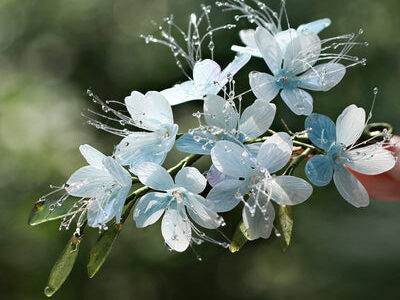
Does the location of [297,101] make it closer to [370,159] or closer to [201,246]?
[370,159]

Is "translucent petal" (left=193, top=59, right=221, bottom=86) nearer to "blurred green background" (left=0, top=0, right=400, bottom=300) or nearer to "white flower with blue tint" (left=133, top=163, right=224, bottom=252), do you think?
"white flower with blue tint" (left=133, top=163, right=224, bottom=252)

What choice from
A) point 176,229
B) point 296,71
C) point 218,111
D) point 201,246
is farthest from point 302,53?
point 201,246

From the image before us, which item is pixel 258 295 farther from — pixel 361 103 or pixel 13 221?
pixel 13 221

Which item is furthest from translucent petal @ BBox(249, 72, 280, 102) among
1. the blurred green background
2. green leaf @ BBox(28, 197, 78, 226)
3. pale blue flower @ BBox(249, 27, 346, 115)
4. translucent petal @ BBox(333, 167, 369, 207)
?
the blurred green background

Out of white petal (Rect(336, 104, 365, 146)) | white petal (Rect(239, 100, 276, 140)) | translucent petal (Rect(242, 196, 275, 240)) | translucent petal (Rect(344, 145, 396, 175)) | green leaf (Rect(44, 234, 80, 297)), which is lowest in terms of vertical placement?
green leaf (Rect(44, 234, 80, 297))

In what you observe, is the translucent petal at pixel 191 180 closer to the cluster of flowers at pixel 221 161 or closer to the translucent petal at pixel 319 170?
the cluster of flowers at pixel 221 161

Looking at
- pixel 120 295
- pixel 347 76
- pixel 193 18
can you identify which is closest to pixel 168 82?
pixel 347 76

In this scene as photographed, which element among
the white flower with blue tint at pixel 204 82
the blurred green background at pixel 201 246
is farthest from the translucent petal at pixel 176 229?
the blurred green background at pixel 201 246
